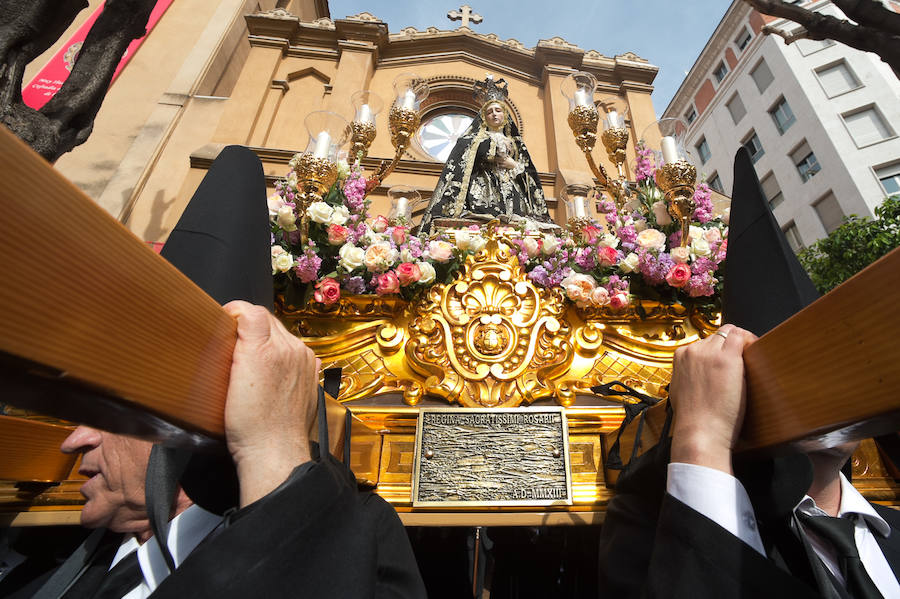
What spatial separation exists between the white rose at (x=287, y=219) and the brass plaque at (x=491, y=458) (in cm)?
108

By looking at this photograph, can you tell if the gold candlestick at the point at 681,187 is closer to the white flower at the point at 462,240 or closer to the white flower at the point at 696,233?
the white flower at the point at 696,233

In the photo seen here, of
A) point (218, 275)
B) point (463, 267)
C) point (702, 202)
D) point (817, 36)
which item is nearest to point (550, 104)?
point (817, 36)

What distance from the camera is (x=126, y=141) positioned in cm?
659

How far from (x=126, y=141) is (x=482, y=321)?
25.6 feet

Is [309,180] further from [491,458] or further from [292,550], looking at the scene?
[292,550]

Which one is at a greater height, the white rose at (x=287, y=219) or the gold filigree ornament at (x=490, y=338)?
the white rose at (x=287, y=219)

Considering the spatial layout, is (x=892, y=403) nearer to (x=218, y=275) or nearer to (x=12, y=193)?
(x=12, y=193)

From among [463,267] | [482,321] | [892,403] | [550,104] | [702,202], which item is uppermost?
[550,104]

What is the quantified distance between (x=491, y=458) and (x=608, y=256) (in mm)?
1045

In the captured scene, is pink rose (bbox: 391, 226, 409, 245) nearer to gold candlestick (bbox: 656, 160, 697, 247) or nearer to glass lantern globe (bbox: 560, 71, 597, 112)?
gold candlestick (bbox: 656, 160, 697, 247)

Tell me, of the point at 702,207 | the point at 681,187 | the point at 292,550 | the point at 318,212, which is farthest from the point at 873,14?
the point at 292,550

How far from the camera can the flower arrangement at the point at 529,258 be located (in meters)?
1.74

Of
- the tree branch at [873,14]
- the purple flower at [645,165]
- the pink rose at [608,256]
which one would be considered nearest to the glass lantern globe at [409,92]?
the purple flower at [645,165]

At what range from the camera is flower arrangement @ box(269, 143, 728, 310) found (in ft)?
5.72
